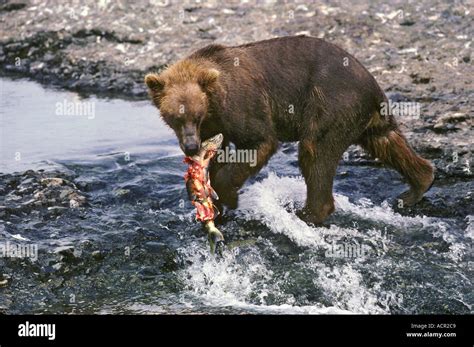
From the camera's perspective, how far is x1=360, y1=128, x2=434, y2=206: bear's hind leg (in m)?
6.64

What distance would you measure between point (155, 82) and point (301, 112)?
4.07 ft

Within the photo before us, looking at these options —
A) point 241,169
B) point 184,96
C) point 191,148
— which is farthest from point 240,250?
point 184,96

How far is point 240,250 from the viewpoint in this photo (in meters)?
6.29

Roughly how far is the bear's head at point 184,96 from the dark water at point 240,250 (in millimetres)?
988

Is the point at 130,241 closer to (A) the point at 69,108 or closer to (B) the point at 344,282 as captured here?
(B) the point at 344,282

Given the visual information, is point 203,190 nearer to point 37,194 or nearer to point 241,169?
point 241,169

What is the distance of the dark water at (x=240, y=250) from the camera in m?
5.61

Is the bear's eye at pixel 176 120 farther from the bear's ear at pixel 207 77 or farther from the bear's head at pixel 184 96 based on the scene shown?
the bear's ear at pixel 207 77

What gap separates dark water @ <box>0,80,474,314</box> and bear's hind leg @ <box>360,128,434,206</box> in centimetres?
33

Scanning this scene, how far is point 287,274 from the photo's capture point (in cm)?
593

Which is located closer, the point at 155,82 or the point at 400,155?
the point at 155,82

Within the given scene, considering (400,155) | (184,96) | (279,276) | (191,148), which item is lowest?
(279,276)

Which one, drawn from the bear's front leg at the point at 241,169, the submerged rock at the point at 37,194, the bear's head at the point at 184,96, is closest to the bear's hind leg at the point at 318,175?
the bear's front leg at the point at 241,169

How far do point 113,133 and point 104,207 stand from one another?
2268 millimetres
